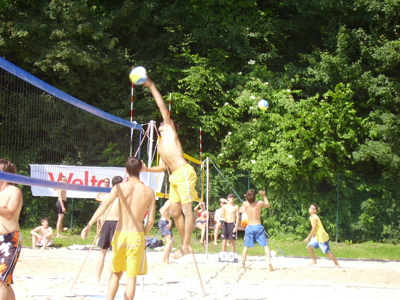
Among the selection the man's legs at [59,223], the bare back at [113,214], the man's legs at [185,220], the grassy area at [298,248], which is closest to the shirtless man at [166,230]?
the bare back at [113,214]

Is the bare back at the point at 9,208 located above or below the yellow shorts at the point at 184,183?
below

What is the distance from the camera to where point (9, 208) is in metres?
5.08

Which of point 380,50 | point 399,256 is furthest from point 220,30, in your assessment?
point 399,256

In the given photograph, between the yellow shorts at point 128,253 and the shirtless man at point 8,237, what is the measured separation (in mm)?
925

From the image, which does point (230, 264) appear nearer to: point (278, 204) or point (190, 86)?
point (278, 204)

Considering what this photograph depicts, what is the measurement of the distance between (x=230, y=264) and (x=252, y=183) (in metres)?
5.52

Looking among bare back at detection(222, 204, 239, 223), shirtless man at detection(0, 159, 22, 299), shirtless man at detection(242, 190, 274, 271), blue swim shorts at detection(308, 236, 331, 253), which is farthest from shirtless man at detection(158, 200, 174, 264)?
shirtless man at detection(0, 159, 22, 299)

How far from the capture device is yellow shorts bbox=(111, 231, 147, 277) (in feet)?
18.2

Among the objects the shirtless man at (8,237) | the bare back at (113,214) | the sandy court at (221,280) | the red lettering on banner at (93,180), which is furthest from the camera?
the red lettering on banner at (93,180)

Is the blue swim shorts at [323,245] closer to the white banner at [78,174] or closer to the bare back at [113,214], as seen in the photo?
the bare back at [113,214]

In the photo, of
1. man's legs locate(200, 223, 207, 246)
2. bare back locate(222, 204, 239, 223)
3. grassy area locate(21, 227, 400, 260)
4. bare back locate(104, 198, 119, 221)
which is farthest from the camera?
man's legs locate(200, 223, 207, 246)

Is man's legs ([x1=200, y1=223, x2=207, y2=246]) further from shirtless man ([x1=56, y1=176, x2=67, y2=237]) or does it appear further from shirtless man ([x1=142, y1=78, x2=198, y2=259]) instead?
shirtless man ([x1=142, y1=78, x2=198, y2=259])

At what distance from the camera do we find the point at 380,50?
1722 centimetres

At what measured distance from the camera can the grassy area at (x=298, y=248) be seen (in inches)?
559
